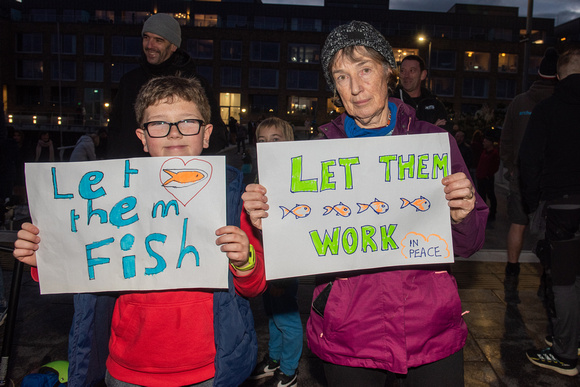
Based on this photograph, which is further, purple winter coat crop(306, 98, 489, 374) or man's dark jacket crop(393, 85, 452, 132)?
man's dark jacket crop(393, 85, 452, 132)

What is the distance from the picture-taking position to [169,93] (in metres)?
2.09

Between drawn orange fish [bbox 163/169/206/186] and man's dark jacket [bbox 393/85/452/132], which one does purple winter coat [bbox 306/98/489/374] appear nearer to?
drawn orange fish [bbox 163/169/206/186]

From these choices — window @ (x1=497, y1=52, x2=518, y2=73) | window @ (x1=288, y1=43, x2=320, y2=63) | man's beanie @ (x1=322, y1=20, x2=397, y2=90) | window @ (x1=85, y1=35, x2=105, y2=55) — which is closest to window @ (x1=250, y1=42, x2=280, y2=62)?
window @ (x1=288, y1=43, x2=320, y2=63)

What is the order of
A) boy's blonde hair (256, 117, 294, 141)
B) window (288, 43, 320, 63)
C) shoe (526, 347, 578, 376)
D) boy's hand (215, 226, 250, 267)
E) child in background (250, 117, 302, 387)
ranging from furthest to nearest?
1. window (288, 43, 320, 63)
2. boy's blonde hair (256, 117, 294, 141)
3. shoe (526, 347, 578, 376)
4. child in background (250, 117, 302, 387)
5. boy's hand (215, 226, 250, 267)

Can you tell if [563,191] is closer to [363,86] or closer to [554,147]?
[554,147]

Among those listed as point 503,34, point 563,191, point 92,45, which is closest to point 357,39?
point 563,191

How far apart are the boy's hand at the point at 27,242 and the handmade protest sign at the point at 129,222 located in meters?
0.02

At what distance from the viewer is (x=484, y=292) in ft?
16.5

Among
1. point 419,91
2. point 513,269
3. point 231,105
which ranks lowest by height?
point 513,269

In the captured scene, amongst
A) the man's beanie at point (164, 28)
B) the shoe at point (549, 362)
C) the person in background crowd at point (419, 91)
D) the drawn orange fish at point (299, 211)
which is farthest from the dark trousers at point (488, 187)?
the drawn orange fish at point (299, 211)

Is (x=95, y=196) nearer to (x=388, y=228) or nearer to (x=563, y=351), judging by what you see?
(x=388, y=228)

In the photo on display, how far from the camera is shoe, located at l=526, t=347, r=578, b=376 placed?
3.37 metres

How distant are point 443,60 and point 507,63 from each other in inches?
288

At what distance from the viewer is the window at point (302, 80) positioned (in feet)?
165
